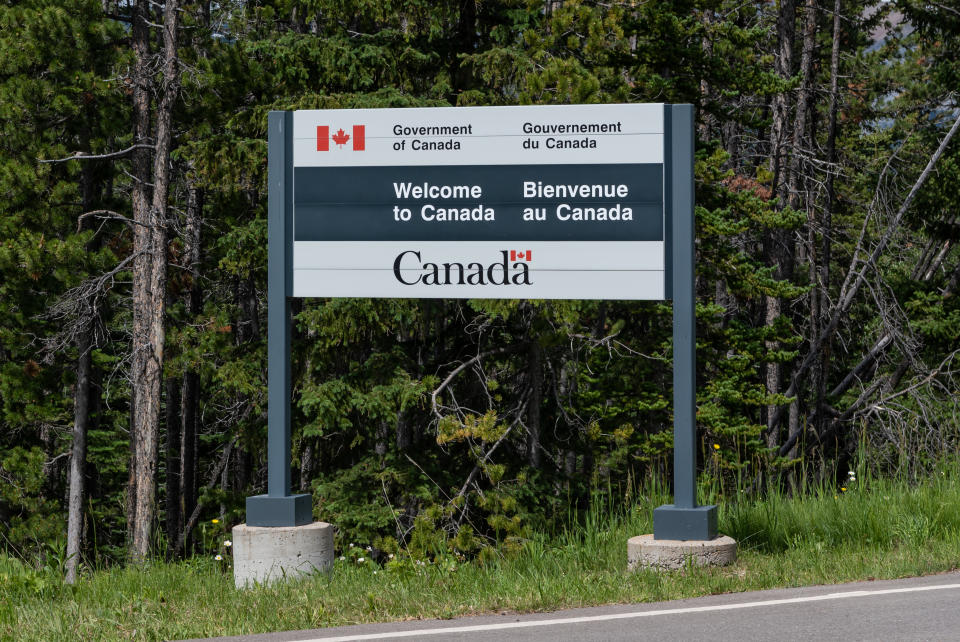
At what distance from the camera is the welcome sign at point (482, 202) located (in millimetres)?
8141

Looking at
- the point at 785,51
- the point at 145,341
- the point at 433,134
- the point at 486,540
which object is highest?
the point at 785,51

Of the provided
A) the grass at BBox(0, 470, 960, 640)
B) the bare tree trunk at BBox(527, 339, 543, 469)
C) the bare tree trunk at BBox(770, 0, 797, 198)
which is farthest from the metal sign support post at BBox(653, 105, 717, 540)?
the bare tree trunk at BBox(770, 0, 797, 198)

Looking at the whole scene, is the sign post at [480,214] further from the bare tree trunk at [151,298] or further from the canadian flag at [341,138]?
the bare tree trunk at [151,298]

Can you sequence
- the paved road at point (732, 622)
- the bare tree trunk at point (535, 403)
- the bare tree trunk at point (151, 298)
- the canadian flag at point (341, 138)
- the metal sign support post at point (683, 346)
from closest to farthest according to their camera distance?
the paved road at point (732, 622) < the metal sign support post at point (683, 346) < the canadian flag at point (341, 138) < the bare tree trunk at point (535, 403) < the bare tree trunk at point (151, 298)

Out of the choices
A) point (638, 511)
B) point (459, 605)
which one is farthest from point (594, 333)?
point (459, 605)

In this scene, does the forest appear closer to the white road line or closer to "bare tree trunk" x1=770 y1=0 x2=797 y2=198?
"bare tree trunk" x1=770 y1=0 x2=797 y2=198

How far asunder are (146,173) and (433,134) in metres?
15.6

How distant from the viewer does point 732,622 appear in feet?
18.9

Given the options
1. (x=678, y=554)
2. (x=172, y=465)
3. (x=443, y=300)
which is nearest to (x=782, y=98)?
(x=443, y=300)

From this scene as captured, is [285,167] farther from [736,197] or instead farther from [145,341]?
[145,341]

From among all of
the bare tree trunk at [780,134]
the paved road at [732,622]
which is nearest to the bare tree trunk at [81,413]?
the bare tree trunk at [780,134]

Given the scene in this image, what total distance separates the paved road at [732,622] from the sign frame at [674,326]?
1.24m

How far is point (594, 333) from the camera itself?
59.7 feet

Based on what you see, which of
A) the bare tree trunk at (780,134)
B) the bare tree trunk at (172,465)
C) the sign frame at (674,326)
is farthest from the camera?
the bare tree trunk at (172,465)
